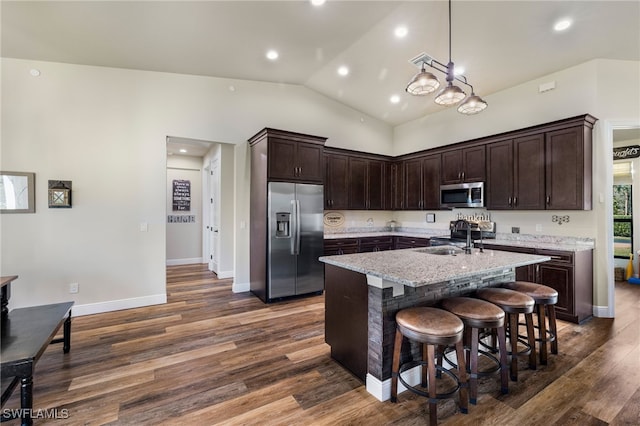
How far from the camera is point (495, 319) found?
77.0 inches

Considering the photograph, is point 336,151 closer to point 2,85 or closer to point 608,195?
point 608,195

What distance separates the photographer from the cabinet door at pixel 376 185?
5.88 meters

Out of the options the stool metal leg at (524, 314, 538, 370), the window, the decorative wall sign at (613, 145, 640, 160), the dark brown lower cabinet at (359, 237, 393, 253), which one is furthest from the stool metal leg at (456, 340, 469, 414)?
the decorative wall sign at (613, 145, 640, 160)

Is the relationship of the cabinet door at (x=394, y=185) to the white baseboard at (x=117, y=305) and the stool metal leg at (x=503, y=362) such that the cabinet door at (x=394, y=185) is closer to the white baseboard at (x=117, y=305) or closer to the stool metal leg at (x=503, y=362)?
the stool metal leg at (x=503, y=362)

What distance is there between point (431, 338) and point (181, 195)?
276 inches

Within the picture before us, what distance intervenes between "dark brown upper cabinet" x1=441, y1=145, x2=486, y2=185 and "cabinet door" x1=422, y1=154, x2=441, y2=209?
0.44 feet

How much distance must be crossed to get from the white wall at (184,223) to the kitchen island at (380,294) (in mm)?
5684

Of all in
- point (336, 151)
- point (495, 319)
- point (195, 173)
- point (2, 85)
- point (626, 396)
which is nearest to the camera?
point (495, 319)

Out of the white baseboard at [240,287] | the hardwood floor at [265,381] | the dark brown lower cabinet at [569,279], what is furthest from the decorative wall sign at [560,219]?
the white baseboard at [240,287]

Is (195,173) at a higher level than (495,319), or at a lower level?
higher

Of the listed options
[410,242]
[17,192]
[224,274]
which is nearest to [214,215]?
[224,274]

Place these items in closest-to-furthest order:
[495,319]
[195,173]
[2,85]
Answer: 1. [495,319]
2. [2,85]
3. [195,173]

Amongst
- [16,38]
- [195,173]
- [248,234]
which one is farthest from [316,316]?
[195,173]

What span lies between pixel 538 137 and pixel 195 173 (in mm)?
7136
